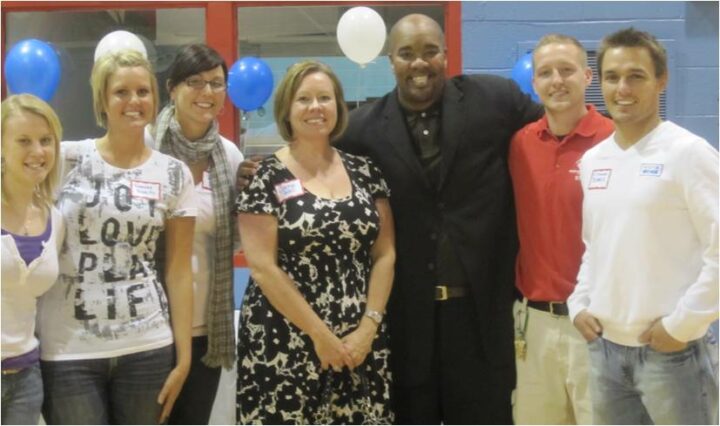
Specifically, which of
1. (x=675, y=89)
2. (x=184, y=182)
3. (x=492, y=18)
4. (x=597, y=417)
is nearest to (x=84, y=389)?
(x=184, y=182)

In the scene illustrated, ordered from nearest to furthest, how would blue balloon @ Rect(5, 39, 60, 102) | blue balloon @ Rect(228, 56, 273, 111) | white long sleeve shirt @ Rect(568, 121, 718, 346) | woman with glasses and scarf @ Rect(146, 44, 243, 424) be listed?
1. white long sleeve shirt @ Rect(568, 121, 718, 346)
2. woman with glasses and scarf @ Rect(146, 44, 243, 424)
3. blue balloon @ Rect(5, 39, 60, 102)
4. blue balloon @ Rect(228, 56, 273, 111)

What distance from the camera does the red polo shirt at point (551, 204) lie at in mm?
2582

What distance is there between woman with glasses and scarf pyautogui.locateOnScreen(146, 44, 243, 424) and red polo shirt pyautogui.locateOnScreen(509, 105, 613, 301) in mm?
1010

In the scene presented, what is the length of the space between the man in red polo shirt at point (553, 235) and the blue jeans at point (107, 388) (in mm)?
1206

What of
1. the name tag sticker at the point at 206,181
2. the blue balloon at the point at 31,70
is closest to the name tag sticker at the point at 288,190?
the name tag sticker at the point at 206,181

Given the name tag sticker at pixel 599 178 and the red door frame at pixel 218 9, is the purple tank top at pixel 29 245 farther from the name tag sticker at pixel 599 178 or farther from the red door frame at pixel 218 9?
the red door frame at pixel 218 9

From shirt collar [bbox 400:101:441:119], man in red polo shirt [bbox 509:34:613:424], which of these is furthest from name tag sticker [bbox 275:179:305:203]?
man in red polo shirt [bbox 509:34:613:424]

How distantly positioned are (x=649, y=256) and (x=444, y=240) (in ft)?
2.40

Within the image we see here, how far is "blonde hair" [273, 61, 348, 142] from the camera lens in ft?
8.34

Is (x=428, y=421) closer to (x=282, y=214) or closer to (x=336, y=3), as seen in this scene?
(x=282, y=214)

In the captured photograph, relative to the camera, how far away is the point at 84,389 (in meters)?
2.20

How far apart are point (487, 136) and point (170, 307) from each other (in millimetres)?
1218

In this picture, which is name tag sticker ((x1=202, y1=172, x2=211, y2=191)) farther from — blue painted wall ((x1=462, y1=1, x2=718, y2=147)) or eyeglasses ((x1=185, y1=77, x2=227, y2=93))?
blue painted wall ((x1=462, y1=1, x2=718, y2=147))

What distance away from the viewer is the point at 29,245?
2137 mm
